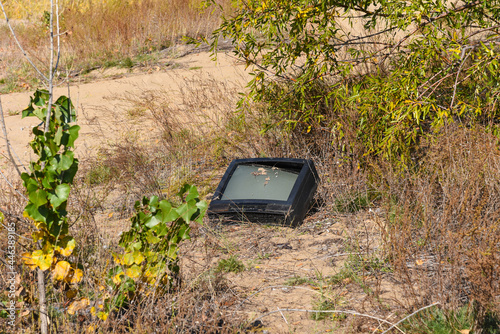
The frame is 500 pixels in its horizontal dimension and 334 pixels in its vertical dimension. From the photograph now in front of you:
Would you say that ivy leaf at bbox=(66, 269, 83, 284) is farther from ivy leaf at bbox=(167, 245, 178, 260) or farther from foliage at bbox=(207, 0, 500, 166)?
foliage at bbox=(207, 0, 500, 166)

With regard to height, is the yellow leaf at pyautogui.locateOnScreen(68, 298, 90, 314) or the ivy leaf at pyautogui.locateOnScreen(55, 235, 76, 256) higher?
the ivy leaf at pyautogui.locateOnScreen(55, 235, 76, 256)

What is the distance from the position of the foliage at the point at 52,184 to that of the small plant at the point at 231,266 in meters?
1.18

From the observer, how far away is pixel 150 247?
2627 mm

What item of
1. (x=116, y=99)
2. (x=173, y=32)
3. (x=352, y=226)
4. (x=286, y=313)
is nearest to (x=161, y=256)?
(x=286, y=313)

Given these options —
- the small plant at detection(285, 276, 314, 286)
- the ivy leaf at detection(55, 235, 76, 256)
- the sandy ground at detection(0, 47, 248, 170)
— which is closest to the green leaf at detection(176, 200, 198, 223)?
the ivy leaf at detection(55, 235, 76, 256)

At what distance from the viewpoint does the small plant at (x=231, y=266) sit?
11.5 ft

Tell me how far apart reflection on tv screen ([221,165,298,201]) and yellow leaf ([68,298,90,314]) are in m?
1.88

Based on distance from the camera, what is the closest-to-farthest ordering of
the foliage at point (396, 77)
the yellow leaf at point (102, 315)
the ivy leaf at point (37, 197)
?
the ivy leaf at point (37, 197)
the yellow leaf at point (102, 315)
the foliage at point (396, 77)

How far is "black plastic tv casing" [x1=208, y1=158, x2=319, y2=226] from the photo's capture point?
13.2ft

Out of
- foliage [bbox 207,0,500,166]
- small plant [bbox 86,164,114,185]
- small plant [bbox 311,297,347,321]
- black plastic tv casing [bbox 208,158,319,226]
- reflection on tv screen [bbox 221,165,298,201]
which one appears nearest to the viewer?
small plant [bbox 311,297,347,321]

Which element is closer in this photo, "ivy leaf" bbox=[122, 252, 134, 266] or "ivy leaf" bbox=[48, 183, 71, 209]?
"ivy leaf" bbox=[48, 183, 71, 209]

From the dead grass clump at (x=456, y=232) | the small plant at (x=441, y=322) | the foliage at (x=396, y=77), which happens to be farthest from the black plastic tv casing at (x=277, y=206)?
the small plant at (x=441, y=322)

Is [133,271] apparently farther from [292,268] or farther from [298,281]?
[292,268]

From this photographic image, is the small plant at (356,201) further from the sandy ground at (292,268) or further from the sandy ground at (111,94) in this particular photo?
the sandy ground at (111,94)
